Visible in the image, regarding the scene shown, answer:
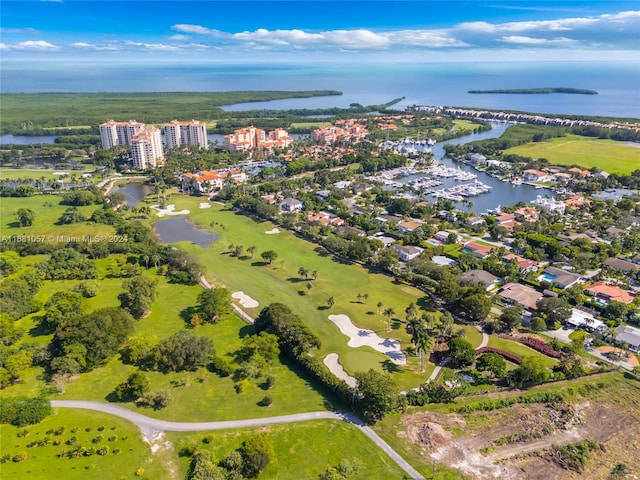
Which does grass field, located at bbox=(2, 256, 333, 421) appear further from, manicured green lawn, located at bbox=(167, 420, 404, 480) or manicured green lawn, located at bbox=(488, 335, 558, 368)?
manicured green lawn, located at bbox=(488, 335, 558, 368)

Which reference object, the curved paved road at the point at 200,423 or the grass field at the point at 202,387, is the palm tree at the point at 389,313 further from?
the curved paved road at the point at 200,423

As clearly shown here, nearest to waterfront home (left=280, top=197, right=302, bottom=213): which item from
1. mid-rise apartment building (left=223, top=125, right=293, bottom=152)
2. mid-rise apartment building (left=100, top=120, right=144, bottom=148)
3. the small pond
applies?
the small pond

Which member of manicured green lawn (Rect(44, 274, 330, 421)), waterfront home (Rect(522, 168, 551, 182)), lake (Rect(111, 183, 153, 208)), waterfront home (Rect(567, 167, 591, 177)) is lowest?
manicured green lawn (Rect(44, 274, 330, 421))

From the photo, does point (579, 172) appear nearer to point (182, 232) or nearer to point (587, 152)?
point (587, 152)

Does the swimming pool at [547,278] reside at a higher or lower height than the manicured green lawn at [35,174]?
lower

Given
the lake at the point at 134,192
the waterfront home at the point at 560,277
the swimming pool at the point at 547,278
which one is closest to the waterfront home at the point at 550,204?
the waterfront home at the point at 560,277
